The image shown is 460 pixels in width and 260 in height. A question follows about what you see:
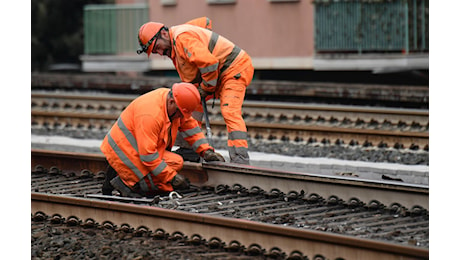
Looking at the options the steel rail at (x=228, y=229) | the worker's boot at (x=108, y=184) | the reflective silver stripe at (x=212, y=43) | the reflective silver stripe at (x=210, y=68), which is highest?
the reflective silver stripe at (x=212, y=43)

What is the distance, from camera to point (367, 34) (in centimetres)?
2055

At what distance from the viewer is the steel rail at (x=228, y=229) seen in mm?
6000

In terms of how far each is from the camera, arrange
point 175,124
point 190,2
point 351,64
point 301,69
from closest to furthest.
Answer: point 175,124
point 351,64
point 301,69
point 190,2

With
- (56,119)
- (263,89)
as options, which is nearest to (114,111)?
(56,119)

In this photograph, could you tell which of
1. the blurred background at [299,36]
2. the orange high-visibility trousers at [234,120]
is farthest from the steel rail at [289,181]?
the blurred background at [299,36]

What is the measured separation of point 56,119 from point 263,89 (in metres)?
4.47

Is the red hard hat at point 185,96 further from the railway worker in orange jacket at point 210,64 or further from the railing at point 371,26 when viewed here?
the railing at point 371,26

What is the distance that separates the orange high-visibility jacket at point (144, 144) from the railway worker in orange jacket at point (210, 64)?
96 cm

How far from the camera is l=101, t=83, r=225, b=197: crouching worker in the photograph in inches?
311

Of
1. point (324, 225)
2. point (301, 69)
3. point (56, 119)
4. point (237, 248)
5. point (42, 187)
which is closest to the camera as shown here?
point (237, 248)

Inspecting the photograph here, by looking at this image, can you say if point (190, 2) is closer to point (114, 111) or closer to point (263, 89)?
point (263, 89)

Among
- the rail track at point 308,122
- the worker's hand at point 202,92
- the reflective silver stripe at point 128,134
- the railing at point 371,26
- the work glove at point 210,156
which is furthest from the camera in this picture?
the railing at point 371,26

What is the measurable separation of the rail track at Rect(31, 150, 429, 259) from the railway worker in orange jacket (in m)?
0.84

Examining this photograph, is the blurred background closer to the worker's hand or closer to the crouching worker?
the worker's hand
